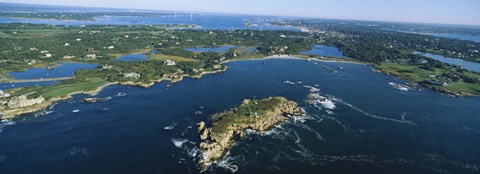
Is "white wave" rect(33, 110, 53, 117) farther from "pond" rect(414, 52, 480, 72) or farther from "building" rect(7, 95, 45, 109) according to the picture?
"pond" rect(414, 52, 480, 72)

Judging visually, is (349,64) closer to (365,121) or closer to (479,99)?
(479,99)

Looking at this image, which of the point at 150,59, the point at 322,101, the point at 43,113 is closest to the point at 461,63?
the point at 322,101

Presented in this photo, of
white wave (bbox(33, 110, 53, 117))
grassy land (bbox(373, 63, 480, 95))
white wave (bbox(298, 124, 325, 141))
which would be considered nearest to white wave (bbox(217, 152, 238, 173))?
white wave (bbox(298, 124, 325, 141))

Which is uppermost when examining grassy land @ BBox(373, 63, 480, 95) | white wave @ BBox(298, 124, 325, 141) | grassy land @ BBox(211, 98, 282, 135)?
grassy land @ BBox(373, 63, 480, 95)

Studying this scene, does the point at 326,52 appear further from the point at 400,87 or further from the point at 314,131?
the point at 314,131

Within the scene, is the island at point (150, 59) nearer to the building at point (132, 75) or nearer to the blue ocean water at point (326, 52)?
the building at point (132, 75)
